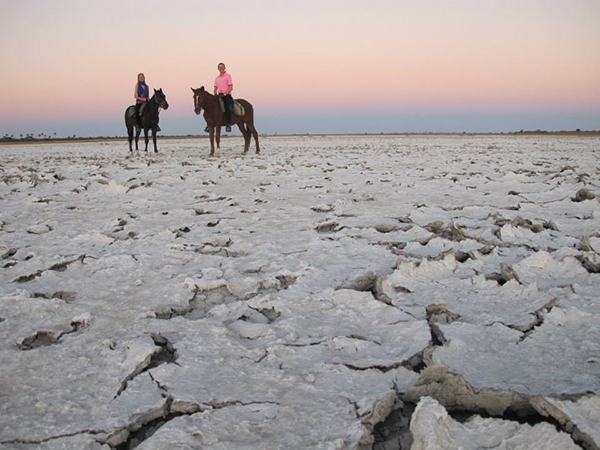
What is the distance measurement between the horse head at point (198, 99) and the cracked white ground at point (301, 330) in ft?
19.2

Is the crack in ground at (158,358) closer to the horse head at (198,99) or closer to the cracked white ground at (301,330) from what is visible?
the cracked white ground at (301,330)

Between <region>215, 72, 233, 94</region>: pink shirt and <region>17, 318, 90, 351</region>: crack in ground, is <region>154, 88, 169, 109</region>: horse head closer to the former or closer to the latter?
<region>215, 72, 233, 94</region>: pink shirt

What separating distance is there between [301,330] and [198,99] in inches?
315

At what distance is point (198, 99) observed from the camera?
8.64m

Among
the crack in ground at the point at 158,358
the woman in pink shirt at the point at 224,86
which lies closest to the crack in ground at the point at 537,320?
the crack in ground at the point at 158,358

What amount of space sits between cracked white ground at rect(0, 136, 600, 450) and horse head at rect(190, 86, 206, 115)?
585 cm

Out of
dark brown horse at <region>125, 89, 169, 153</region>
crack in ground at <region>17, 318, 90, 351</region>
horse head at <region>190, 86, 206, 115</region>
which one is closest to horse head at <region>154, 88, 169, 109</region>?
dark brown horse at <region>125, 89, 169, 153</region>

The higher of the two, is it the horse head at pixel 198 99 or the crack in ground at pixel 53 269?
the horse head at pixel 198 99

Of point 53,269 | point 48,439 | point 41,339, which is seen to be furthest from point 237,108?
point 48,439

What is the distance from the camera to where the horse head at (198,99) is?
8609 mm

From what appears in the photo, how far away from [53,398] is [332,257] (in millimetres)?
1474

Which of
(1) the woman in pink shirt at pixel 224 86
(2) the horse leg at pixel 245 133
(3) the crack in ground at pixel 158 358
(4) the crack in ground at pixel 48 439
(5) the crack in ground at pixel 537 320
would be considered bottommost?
(4) the crack in ground at pixel 48 439

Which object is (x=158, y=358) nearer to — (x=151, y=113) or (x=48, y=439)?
(x=48, y=439)

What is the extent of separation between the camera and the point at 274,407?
1.09 meters
